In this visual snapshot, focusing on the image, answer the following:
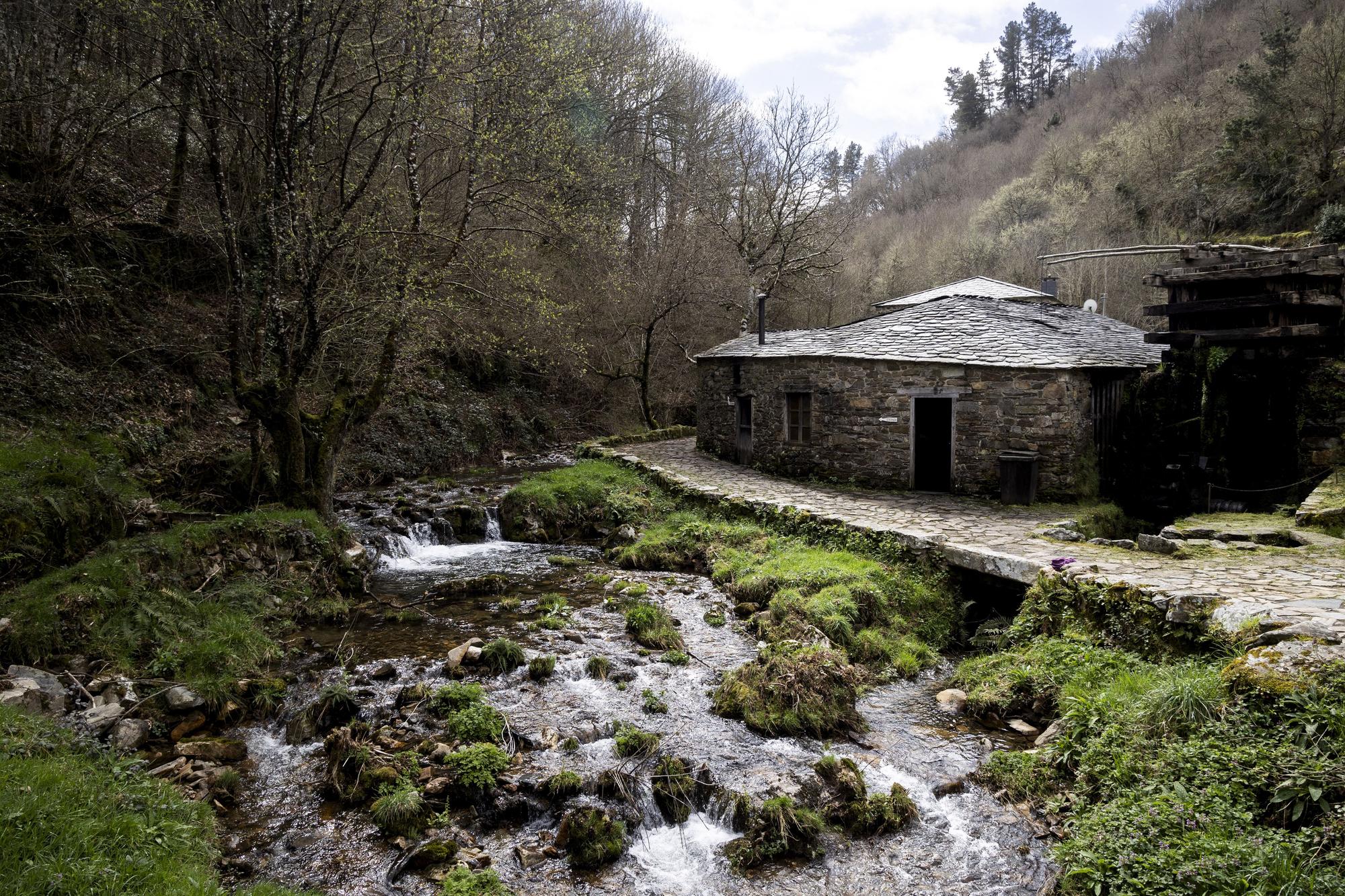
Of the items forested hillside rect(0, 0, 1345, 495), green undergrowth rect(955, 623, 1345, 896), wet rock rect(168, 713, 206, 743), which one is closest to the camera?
green undergrowth rect(955, 623, 1345, 896)

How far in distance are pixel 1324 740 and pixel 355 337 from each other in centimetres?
1158

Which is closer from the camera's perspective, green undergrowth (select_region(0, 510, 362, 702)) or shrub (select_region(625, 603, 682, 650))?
green undergrowth (select_region(0, 510, 362, 702))

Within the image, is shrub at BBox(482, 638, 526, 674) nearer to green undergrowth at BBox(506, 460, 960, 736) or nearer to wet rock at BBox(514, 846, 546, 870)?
green undergrowth at BBox(506, 460, 960, 736)

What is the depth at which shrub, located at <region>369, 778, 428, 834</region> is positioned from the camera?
4.75 m

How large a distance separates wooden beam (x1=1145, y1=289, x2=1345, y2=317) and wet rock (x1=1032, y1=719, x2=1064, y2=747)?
7972 millimetres

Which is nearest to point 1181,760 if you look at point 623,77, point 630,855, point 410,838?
point 630,855

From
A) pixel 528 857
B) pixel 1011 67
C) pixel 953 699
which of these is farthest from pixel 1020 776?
pixel 1011 67

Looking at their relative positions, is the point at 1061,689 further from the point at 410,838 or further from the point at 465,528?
the point at 465,528

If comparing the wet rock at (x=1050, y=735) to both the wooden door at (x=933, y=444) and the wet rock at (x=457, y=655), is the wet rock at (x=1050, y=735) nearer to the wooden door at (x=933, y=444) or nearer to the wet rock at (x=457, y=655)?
the wet rock at (x=457, y=655)

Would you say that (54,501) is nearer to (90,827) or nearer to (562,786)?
(90,827)

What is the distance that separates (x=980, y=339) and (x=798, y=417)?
141 inches

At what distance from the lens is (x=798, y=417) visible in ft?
46.6

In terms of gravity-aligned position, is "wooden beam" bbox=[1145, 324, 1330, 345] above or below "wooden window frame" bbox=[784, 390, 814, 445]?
above

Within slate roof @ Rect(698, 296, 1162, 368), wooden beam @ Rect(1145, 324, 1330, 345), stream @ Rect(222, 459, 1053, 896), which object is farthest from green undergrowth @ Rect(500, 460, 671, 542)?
wooden beam @ Rect(1145, 324, 1330, 345)
